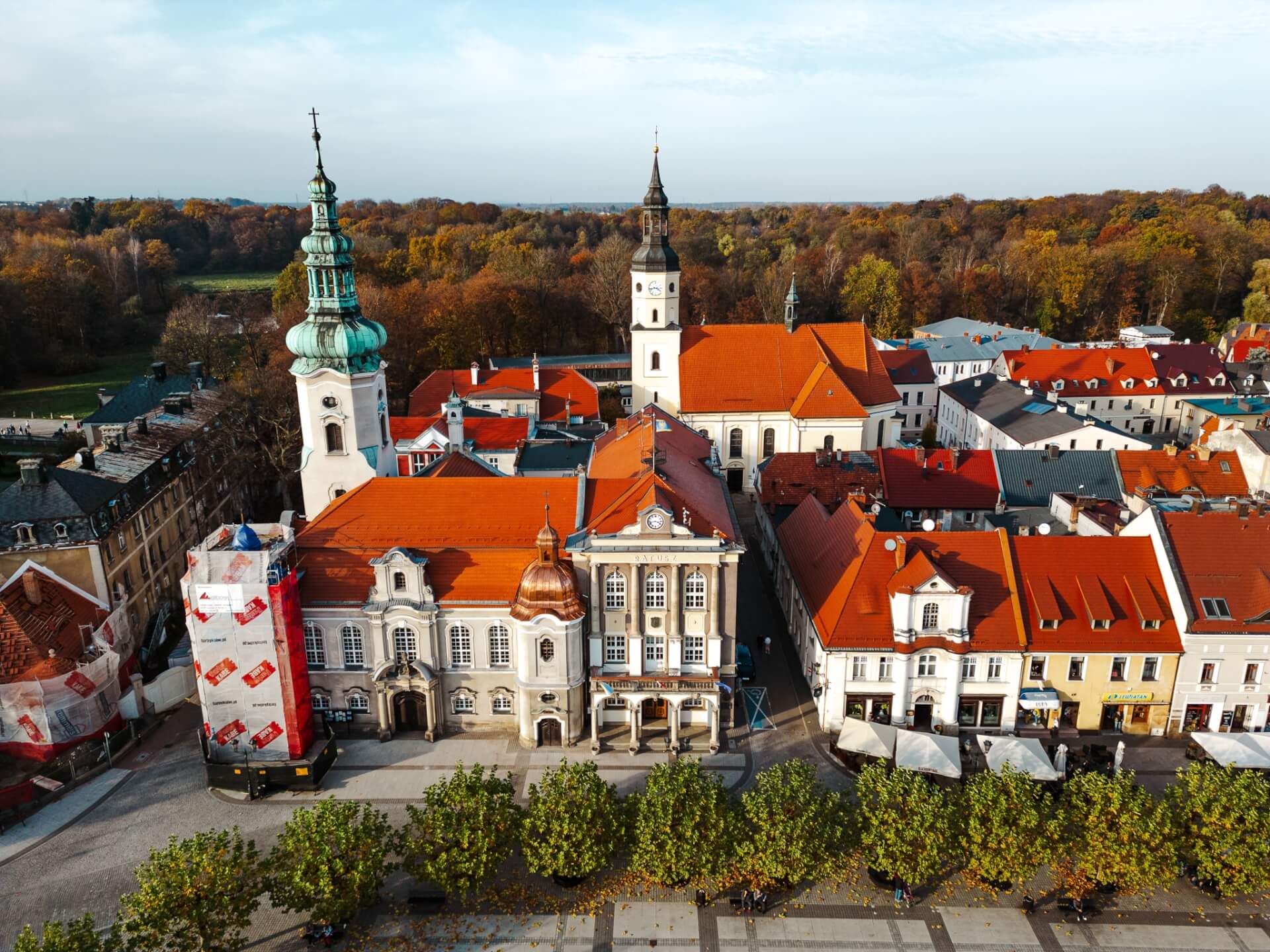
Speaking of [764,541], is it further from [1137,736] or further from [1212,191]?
[1212,191]

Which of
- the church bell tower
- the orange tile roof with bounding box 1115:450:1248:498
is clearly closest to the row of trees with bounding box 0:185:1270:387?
the church bell tower

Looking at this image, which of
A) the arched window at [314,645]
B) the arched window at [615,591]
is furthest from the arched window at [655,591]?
the arched window at [314,645]

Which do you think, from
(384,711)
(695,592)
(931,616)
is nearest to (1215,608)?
(931,616)

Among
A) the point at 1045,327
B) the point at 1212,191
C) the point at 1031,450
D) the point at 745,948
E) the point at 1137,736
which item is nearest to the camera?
the point at 745,948

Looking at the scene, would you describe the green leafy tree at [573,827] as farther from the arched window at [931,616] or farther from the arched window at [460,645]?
the arched window at [931,616]

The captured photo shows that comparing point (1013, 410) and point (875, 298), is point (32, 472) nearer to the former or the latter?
point (1013, 410)

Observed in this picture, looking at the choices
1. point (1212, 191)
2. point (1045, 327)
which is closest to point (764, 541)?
point (1045, 327)
